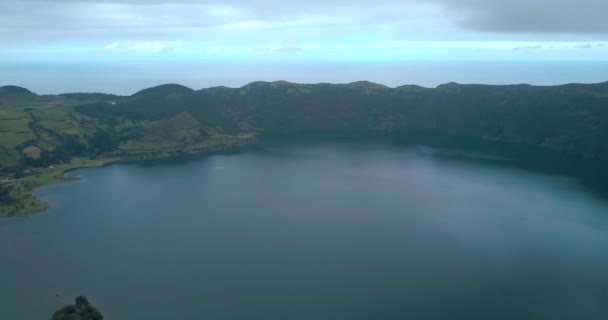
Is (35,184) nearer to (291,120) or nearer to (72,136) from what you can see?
(72,136)

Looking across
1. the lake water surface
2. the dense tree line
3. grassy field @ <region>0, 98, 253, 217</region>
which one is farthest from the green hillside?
the lake water surface

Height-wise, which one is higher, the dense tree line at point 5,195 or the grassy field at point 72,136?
the grassy field at point 72,136

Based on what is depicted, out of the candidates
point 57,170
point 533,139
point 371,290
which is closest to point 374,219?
point 371,290

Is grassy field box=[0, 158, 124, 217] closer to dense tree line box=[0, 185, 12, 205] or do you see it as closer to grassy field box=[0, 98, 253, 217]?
grassy field box=[0, 98, 253, 217]

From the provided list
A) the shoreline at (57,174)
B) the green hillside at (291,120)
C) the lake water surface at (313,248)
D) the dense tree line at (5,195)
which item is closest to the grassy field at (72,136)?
the shoreline at (57,174)

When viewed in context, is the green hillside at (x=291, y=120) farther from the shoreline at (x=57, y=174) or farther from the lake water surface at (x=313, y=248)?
the lake water surface at (x=313, y=248)

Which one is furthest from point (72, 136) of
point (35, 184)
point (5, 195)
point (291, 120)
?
point (291, 120)

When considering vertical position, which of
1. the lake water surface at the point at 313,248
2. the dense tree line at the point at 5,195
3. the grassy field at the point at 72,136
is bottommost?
the lake water surface at the point at 313,248
